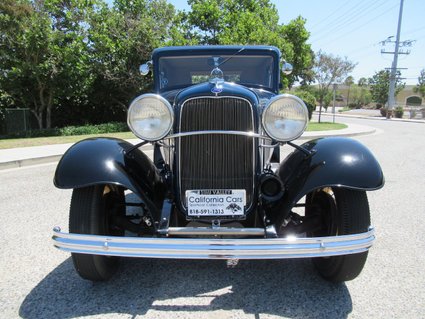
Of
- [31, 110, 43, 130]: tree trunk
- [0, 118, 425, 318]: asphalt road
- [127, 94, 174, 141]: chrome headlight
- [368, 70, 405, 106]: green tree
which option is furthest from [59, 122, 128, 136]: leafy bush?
[368, 70, 405, 106]: green tree

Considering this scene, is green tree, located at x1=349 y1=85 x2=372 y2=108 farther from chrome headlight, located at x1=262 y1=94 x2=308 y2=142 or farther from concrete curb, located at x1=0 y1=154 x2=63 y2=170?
chrome headlight, located at x1=262 y1=94 x2=308 y2=142

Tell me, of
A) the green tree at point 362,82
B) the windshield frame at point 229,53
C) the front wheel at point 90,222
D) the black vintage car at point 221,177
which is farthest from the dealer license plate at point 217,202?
the green tree at point 362,82

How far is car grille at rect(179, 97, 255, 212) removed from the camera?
2449mm

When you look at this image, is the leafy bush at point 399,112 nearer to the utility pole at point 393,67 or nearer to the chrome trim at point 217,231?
the utility pole at point 393,67

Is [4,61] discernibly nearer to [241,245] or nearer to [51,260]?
[51,260]

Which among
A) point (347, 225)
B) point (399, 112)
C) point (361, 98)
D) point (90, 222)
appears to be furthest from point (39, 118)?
point (361, 98)

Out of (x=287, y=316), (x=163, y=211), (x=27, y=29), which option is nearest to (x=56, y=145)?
(x=27, y=29)

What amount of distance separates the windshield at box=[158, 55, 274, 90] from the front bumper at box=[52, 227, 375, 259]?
2173mm

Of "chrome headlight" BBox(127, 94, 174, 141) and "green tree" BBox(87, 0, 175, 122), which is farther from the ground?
"green tree" BBox(87, 0, 175, 122)

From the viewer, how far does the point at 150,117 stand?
2465 millimetres

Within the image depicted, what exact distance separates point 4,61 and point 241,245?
46.2 ft

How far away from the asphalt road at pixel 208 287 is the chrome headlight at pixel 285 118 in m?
0.93

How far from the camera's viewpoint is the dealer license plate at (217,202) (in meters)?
2.48

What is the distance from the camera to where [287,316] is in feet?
7.36
